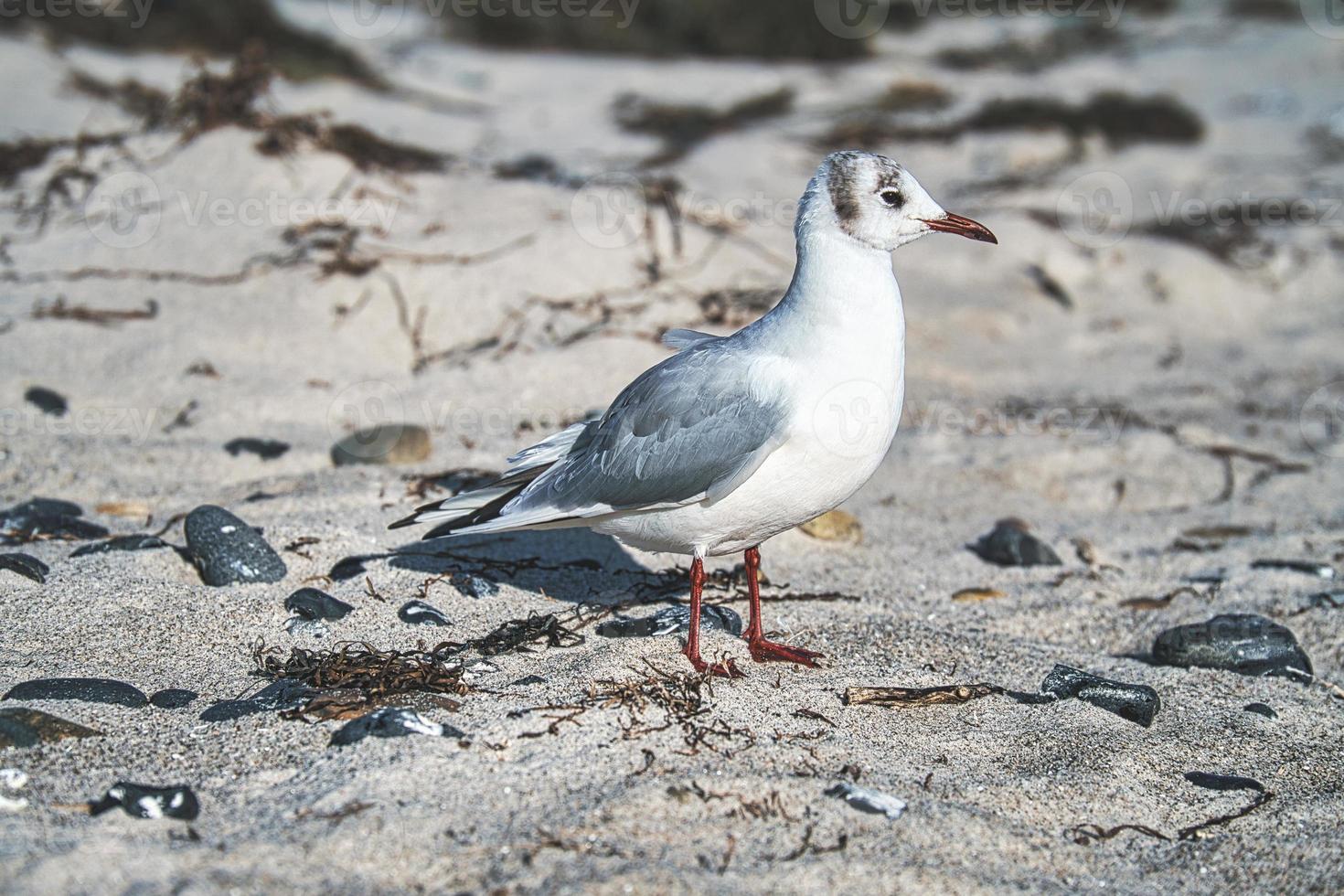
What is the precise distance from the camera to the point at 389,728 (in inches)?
116

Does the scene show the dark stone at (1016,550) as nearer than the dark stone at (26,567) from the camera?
No

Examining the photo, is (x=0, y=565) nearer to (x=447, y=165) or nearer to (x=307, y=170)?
(x=307, y=170)

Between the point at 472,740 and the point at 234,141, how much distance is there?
5.38 m

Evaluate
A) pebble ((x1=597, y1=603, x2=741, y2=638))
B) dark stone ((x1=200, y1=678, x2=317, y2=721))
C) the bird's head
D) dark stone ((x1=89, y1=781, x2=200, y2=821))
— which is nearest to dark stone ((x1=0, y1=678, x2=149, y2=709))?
dark stone ((x1=200, y1=678, x2=317, y2=721))

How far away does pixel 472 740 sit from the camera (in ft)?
9.65

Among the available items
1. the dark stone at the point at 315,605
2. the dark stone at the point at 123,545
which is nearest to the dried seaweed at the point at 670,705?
the dark stone at the point at 315,605

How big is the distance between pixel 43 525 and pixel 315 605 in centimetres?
124

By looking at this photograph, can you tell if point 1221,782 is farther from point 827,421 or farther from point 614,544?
point 614,544

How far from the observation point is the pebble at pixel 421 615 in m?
3.76

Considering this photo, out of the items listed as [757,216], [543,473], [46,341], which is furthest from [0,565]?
[757,216]

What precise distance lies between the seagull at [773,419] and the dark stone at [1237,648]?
Result: 124cm

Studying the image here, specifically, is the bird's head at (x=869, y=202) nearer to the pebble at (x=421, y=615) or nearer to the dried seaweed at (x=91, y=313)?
the pebble at (x=421, y=615)

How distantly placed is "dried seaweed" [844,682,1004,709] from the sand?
49mm

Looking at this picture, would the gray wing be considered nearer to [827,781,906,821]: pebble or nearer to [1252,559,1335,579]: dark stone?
[827,781,906,821]: pebble
